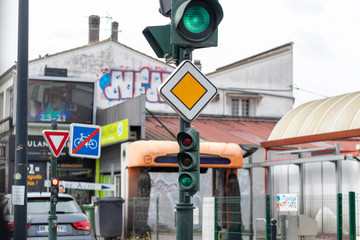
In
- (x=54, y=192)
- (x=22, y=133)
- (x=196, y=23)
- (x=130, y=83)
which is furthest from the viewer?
(x=130, y=83)

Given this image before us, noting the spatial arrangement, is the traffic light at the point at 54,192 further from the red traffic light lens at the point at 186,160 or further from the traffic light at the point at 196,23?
the traffic light at the point at 196,23

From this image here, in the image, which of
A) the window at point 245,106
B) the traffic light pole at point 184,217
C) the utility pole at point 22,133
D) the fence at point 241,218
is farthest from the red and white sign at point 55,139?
the window at point 245,106

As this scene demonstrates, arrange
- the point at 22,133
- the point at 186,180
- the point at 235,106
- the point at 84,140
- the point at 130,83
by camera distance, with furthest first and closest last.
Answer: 1. the point at 235,106
2. the point at 130,83
3. the point at 84,140
4. the point at 22,133
5. the point at 186,180

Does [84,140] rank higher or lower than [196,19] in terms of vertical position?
lower

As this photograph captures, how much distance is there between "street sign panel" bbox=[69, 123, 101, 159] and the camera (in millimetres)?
13602

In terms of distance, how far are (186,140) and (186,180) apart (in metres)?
0.42

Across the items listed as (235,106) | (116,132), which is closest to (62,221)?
(116,132)

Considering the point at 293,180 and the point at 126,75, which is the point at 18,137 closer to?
the point at 293,180

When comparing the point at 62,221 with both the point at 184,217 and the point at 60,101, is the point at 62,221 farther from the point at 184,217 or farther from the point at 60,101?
the point at 60,101

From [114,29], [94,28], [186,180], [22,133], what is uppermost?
[114,29]

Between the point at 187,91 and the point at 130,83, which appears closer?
the point at 187,91

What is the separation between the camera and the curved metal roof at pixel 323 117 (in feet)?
66.0

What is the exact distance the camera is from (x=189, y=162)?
6770 millimetres

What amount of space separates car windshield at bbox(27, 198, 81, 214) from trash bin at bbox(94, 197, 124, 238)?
5493 mm
